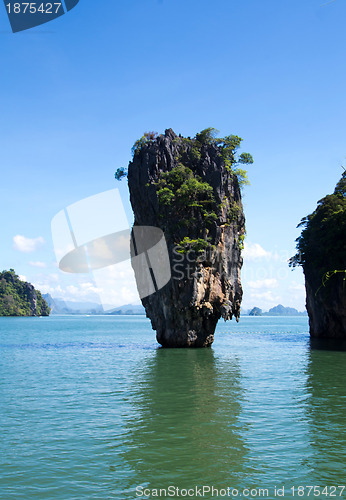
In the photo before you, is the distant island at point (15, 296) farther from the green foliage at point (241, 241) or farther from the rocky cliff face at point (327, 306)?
the green foliage at point (241, 241)

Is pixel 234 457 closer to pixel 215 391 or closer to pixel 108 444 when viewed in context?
pixel 108 444

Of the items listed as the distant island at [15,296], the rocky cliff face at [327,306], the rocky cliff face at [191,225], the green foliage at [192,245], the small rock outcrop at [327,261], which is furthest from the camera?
the distant island at [15,296]

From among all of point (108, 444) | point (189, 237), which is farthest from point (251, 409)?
point (189, 237)

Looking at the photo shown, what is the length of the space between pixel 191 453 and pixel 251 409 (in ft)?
16.5

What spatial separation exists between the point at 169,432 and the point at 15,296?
152 m

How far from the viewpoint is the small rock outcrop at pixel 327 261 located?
40.5 metres

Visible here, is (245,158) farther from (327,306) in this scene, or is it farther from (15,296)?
(15,296)

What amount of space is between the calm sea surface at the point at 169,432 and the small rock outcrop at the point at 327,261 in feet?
62.6

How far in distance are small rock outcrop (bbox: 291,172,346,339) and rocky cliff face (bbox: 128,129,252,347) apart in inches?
356

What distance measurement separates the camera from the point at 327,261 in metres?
42.8

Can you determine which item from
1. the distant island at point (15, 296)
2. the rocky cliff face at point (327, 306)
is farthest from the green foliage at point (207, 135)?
the distant island at point (15, 296)

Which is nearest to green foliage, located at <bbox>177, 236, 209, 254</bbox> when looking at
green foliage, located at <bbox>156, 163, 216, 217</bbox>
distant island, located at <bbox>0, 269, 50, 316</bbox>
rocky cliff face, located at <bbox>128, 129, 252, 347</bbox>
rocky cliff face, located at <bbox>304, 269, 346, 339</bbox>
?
rocky cliff face, located at <bbox>128, 129, 252, 347</bbox>

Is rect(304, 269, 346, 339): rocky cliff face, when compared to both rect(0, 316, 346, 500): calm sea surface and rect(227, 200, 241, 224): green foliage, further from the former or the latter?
rect(0, 316, 346, 500): calm sea surface

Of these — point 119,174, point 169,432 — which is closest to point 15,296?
point 119,174
